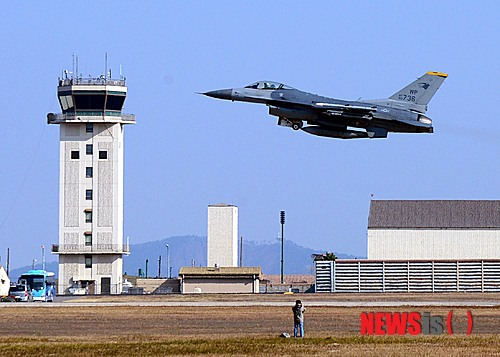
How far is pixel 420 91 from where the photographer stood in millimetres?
67062

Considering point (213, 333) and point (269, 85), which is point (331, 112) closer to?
point (269, 85)

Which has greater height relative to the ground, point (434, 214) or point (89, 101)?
point (89, 101)

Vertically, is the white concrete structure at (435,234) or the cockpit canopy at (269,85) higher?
the cockpit canopy at (269,85)

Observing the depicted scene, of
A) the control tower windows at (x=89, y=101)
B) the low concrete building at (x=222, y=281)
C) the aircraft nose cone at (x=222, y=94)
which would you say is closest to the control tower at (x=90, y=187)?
the control tower windows at (x=89, y=101)

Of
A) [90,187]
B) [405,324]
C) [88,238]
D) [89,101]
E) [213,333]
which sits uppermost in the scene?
[89,101]

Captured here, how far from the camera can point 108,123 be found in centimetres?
13775

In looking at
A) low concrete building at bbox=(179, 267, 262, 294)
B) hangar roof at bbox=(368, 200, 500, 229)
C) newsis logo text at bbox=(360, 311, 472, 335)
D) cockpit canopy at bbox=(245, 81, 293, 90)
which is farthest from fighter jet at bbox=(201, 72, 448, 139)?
hangar roof at bbox=(368, 200, 500, 229)

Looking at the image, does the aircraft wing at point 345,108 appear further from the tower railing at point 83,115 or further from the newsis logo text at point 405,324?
the tower railing at point 83,115

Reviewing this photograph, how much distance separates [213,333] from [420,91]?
1963cm

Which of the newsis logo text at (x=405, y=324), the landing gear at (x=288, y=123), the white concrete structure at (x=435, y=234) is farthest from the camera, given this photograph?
the white concrete structure at (x=435, y=234)

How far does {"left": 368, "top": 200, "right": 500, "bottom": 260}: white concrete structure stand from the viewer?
132625mm

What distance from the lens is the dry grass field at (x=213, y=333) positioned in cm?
4750

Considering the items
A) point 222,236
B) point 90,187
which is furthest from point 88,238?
point 222,236

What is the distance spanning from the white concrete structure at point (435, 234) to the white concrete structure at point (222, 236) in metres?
17.7
